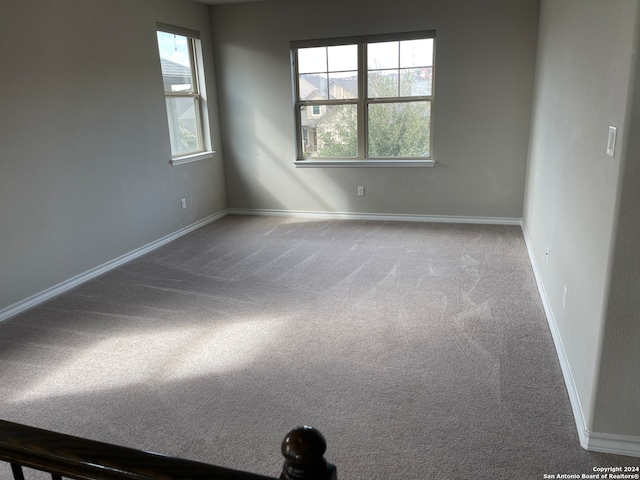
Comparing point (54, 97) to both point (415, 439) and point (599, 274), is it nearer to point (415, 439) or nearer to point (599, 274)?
point (415, 439)

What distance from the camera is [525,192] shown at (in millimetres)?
5262

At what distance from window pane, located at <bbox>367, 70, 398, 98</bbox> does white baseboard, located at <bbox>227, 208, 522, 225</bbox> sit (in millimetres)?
1387

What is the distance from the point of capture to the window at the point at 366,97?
540 centimetres

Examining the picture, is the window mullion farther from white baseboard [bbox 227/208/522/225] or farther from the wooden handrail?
the wooden handrail

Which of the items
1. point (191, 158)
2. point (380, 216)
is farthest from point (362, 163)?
point (191, 158)

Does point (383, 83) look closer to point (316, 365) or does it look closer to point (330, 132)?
point (330, 132)

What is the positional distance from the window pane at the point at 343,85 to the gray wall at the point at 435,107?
1.46 ft

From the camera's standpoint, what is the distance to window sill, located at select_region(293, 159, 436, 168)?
220 inches

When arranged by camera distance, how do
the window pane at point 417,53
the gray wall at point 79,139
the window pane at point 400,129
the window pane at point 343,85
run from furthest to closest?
the window pane at point 343,85 → the window pane at point 400,129 → the window pane at point 417,53 → the gray wall at point 79,139

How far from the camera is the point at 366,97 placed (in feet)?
18.4

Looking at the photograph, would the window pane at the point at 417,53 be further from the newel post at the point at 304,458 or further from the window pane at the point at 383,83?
the newel post at the point at 304,458

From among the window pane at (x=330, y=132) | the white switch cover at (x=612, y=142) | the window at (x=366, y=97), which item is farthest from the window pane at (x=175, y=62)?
the white switch cover at (x=612, y=142)

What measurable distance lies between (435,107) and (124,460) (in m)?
5.21

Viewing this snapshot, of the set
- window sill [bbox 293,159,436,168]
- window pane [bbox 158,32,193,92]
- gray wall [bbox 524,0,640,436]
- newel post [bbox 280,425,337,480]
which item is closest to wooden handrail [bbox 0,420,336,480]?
newel post [bbox 280,425,337,480]
